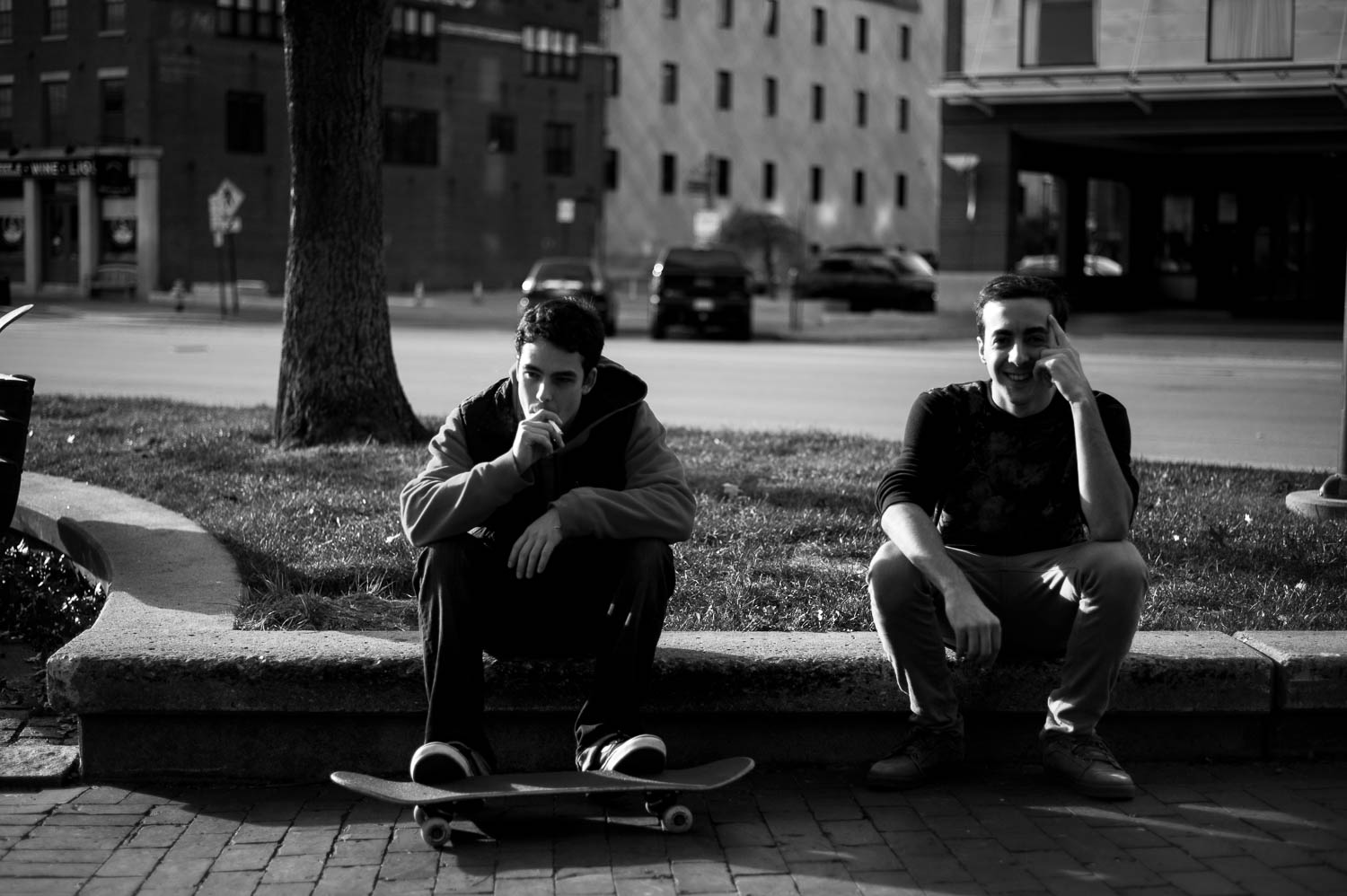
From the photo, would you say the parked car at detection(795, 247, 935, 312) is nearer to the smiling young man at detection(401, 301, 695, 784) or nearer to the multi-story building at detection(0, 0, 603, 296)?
the multi-story building at detection(0, 0, 603, 296)

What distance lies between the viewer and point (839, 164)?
233ft

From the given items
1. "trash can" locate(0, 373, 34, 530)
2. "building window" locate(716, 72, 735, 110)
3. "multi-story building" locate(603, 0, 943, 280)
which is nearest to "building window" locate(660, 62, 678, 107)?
"multi-story building" locate(603, 0, 943, 280)

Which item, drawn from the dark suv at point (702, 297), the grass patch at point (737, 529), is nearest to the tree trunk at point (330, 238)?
the grass patch at point (737, 529)

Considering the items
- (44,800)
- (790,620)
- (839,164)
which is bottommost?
(44,800)

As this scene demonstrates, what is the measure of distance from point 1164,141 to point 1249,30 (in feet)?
11.7

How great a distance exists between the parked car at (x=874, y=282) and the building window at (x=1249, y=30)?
10899 millimetres

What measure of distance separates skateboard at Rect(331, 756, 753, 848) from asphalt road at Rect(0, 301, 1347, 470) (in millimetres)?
6910

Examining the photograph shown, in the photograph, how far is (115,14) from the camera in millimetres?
46344

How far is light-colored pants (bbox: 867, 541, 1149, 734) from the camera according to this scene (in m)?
4.23

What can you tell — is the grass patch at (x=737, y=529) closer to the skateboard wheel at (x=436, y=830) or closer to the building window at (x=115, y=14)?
the skateboard wheel at (x=436, y=830)

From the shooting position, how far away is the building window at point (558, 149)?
57031mm

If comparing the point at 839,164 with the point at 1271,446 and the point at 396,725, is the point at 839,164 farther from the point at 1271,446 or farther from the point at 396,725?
the point at 396,725

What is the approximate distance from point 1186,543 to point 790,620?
2.01 meters

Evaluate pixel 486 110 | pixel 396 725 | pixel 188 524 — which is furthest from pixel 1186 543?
pixel 486 110
